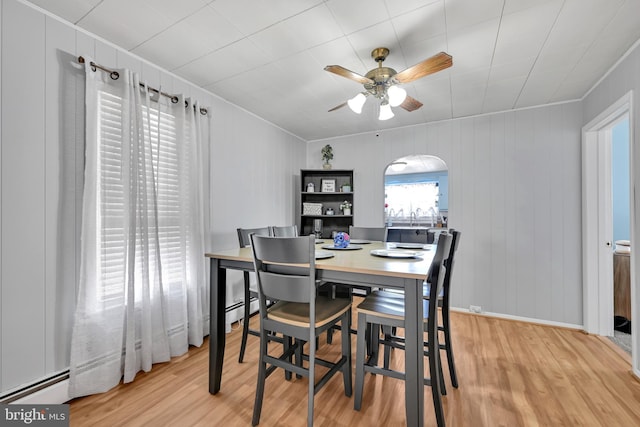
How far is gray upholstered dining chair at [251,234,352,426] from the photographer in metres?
1.38

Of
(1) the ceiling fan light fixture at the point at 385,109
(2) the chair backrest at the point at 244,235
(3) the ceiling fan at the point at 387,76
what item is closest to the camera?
(3) the ceiling fan at the point at 387,76

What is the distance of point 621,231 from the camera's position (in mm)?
3111

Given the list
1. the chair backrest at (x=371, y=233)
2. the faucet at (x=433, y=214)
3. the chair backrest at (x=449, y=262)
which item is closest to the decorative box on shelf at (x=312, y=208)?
the chair backrest at (x=371, y=233)

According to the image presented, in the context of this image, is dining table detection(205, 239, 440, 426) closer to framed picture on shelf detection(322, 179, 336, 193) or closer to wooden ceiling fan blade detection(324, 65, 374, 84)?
wooden ceiling fan blade detection(324, 65, 374, 84)

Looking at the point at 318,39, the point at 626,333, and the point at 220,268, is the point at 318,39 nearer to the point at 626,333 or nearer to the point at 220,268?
the point at 220,268

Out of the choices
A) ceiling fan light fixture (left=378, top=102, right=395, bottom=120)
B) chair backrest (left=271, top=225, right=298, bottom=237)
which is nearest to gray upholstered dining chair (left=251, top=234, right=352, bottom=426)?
chair backrest (left=271, top=225, right=298, bottom=237)

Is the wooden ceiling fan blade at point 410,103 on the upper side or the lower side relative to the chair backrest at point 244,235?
upper

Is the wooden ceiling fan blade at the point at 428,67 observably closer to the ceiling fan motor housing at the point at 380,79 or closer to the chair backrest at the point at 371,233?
the ceiling fan motor housing at the point at 380,79

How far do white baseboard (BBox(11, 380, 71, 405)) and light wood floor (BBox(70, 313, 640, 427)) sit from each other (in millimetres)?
87

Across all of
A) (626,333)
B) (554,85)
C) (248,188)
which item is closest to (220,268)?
(248,188)

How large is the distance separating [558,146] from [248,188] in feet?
11.2

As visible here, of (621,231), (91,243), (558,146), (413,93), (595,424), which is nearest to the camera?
(595,424)
